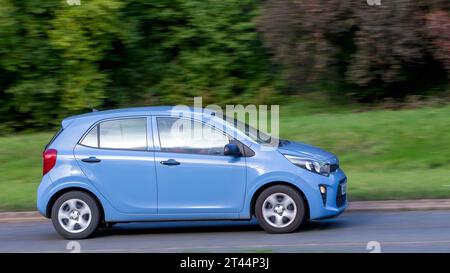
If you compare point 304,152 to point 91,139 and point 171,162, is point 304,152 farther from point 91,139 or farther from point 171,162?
point 91,139

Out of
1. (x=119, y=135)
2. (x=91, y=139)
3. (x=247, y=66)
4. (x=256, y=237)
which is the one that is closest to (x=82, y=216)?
(x=91, y=139)

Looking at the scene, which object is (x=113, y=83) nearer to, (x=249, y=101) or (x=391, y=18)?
(x=249, y=101)

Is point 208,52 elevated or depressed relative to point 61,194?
elevated

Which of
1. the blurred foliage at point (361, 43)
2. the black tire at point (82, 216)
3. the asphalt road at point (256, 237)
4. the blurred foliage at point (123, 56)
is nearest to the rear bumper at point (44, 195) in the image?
the black tire at point (82, 216)

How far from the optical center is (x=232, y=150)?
10.5 m

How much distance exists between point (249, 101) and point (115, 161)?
1099 cm

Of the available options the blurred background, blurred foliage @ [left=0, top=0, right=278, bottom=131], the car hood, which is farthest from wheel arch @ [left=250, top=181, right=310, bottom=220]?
blurred foliage @ [left=0, top=0, right=278, bottom=131]

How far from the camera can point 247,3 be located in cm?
2155

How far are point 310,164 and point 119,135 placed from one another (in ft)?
8.24

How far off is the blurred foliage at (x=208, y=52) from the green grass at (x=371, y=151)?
50.4 inches

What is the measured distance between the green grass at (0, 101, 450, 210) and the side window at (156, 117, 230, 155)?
10.3ft

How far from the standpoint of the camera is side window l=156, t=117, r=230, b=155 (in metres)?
10.6

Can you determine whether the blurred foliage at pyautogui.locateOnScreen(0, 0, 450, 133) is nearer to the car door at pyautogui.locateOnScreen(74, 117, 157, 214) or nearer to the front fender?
the front fender

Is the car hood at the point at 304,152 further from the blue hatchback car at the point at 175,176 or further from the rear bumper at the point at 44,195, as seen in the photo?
the rear bumper at the point at 44,195
